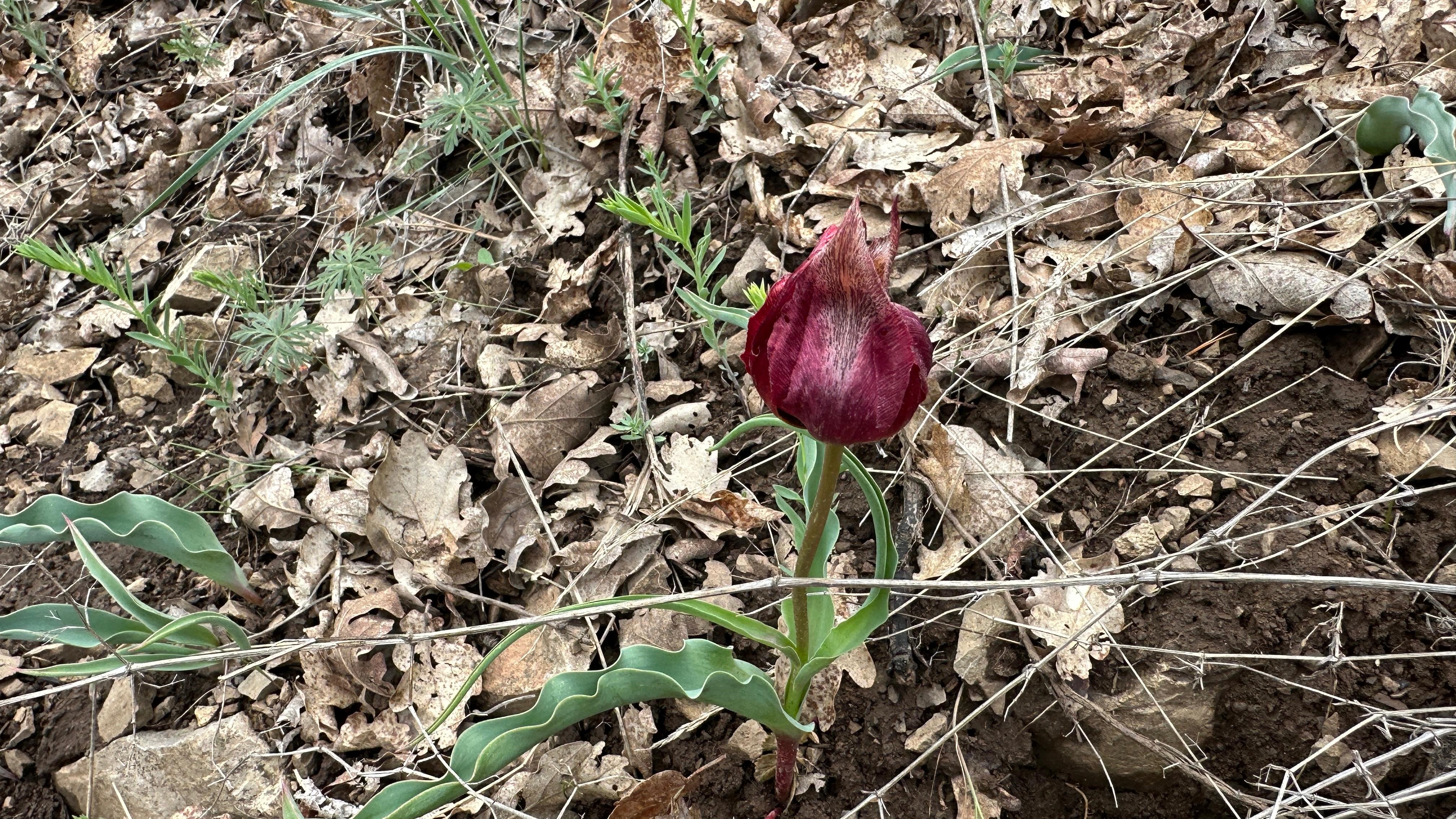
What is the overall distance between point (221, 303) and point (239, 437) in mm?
610

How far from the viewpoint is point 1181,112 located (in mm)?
2510

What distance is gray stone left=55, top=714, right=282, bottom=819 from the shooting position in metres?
2.03

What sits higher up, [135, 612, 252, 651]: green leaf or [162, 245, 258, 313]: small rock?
[162, 245, 258, 313]: small rock

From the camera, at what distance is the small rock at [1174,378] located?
2.11 meters

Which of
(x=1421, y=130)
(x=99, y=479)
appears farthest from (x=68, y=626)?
(x=1421, y=130)

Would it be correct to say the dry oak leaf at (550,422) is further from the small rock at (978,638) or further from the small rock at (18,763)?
the small rock at (18,763)

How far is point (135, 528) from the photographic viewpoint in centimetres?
199

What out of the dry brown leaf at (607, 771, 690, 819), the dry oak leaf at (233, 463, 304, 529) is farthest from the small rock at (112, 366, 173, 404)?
the dry brown leaf at (607, 771, 690, 819)

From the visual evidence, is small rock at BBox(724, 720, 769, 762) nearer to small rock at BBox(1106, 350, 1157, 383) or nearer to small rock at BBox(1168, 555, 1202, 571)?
small rock at BBox(1168, 555, 1202, 571)

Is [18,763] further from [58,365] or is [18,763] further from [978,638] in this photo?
[978,638]

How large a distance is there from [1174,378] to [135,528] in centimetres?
231

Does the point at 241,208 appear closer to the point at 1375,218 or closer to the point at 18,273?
the point at 18,273

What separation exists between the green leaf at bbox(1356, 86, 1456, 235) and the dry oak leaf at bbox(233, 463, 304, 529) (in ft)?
9.09

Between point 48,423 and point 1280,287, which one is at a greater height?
point 48,423
